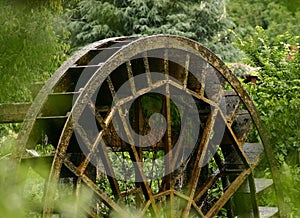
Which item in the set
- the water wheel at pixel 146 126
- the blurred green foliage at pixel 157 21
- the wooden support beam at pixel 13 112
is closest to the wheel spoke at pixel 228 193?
the water wheel at pixel 146 126

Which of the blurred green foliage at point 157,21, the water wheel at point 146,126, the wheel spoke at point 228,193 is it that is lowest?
the wheel spoke at point 228,193

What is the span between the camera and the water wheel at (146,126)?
414cm

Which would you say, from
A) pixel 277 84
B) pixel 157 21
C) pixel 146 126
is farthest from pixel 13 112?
pixel 157 21

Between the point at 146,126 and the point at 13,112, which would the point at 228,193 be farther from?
the point at 13,112

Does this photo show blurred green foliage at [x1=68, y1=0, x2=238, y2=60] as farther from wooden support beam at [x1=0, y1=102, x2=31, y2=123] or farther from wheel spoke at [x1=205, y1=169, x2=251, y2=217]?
wooden support beam at [x1=0, y1=102, x2=31, y2=123]

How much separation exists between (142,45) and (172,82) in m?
0.53

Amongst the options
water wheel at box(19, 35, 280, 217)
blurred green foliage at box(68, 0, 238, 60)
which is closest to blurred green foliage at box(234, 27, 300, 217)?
water wheel at box(19, 35, 280, 217)

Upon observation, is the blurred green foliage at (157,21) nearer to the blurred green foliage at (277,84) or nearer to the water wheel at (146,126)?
the blurred green foliage at (277,84)

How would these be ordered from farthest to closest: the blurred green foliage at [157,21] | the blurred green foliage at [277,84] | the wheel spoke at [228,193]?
the blurred green foliage at [157,21] → the blurred green foliage at [277,84] → the wheel spoke at [228,193]

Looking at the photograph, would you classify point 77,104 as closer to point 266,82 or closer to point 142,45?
point 142,45

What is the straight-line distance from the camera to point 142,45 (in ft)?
14.9

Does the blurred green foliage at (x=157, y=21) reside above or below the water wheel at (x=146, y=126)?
above

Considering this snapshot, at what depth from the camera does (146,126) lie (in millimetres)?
5613

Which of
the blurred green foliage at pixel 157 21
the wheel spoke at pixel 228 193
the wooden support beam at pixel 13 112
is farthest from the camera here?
the blurred green foliage at pixel 157 21
